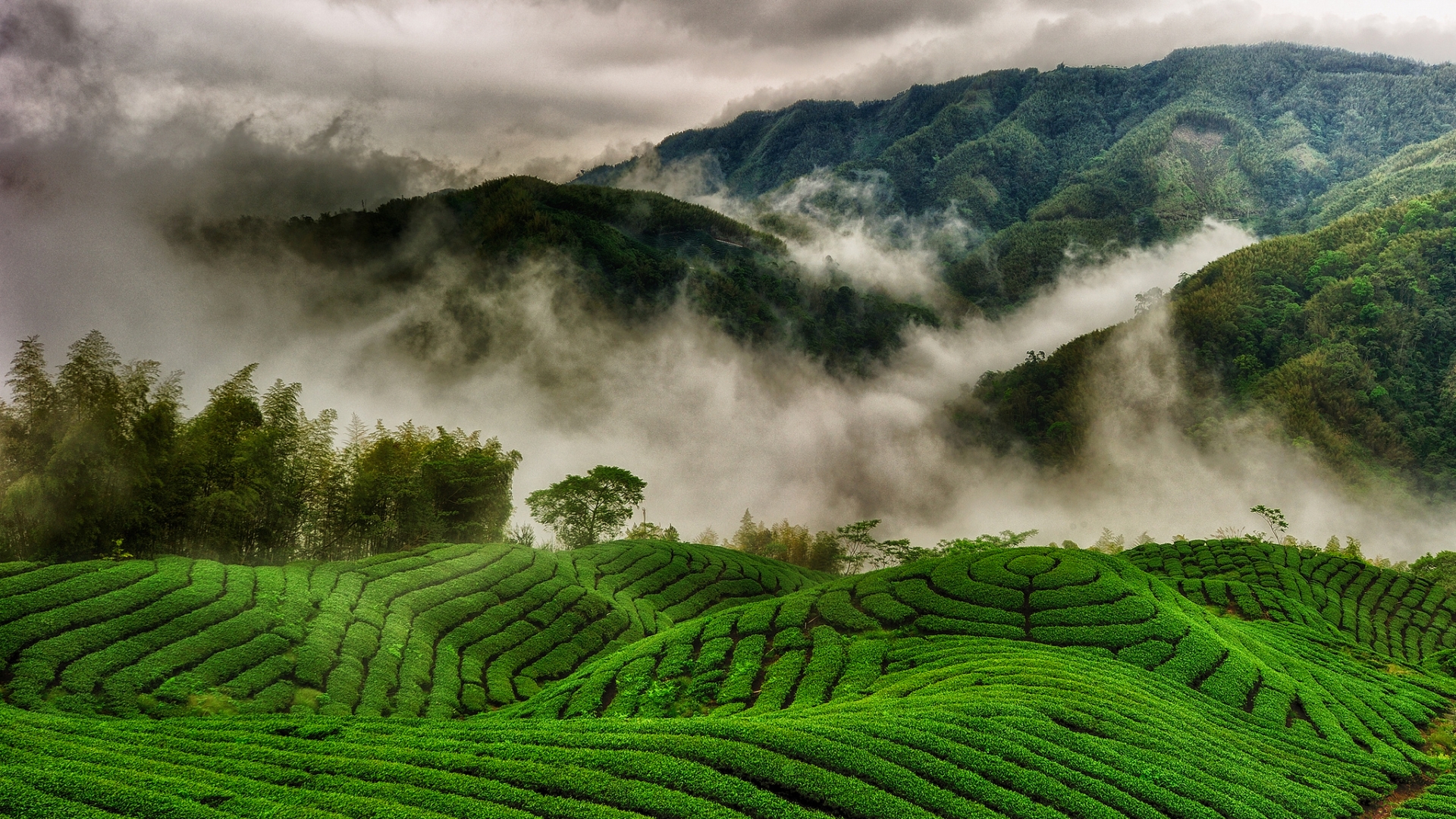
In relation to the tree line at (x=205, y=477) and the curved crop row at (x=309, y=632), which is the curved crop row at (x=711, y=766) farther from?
the tree line at (x=205, y=477)

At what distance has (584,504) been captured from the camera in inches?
2704

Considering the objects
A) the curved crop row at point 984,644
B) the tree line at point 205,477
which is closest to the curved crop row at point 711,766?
the curved crop row at point 984,644

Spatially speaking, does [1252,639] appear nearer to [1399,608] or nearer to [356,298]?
[1399,608]

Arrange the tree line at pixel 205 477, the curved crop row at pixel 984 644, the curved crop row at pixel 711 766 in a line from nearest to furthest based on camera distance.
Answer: the curved crop row at pixel 711 766, the curved crop row at pixel 984 644, the tree line at pixel 205 477

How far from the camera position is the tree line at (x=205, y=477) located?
2989 centimetres

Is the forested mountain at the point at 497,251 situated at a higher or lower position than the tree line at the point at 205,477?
higher

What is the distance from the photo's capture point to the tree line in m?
29.9

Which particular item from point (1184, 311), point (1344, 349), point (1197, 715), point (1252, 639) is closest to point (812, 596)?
point (1197, 715)

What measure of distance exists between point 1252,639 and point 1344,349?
126555 mm

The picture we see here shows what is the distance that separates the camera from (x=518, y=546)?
45781 millimetres

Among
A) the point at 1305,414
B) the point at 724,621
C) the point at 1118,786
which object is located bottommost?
the point at 1118,786

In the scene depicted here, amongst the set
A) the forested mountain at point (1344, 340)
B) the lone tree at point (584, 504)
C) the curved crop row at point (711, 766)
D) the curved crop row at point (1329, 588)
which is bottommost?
the curved crop row at point (711, 766)

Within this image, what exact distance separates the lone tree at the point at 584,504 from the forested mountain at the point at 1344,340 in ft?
410

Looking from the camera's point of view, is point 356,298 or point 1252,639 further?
point 356,298
